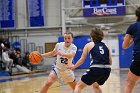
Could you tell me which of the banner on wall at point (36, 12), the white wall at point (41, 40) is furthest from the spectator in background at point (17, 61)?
the banner on wall at point (36, 12)

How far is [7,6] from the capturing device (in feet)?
92.8

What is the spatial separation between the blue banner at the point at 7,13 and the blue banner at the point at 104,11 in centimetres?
584

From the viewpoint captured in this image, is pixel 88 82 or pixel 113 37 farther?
pixel 113 37

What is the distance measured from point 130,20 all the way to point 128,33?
20.9 m

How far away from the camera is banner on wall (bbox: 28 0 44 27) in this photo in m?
28.0

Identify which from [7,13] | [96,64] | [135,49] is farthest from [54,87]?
[7,13]

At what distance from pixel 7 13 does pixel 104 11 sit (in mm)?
7768

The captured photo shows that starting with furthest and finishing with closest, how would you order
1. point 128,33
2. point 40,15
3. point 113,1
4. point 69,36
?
point 40,15 → point 113,1 → point 69,36 → point 128,33

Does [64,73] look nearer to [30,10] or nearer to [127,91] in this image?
[127,91]

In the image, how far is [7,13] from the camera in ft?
93.3

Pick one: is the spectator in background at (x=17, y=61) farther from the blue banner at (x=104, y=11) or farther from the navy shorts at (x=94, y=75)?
the navy shorts at (x=94, y=75)

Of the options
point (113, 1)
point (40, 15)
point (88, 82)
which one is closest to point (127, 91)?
point (88, 82)

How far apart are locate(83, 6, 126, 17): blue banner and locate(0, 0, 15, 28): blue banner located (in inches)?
230

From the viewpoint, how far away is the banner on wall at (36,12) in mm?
28047
